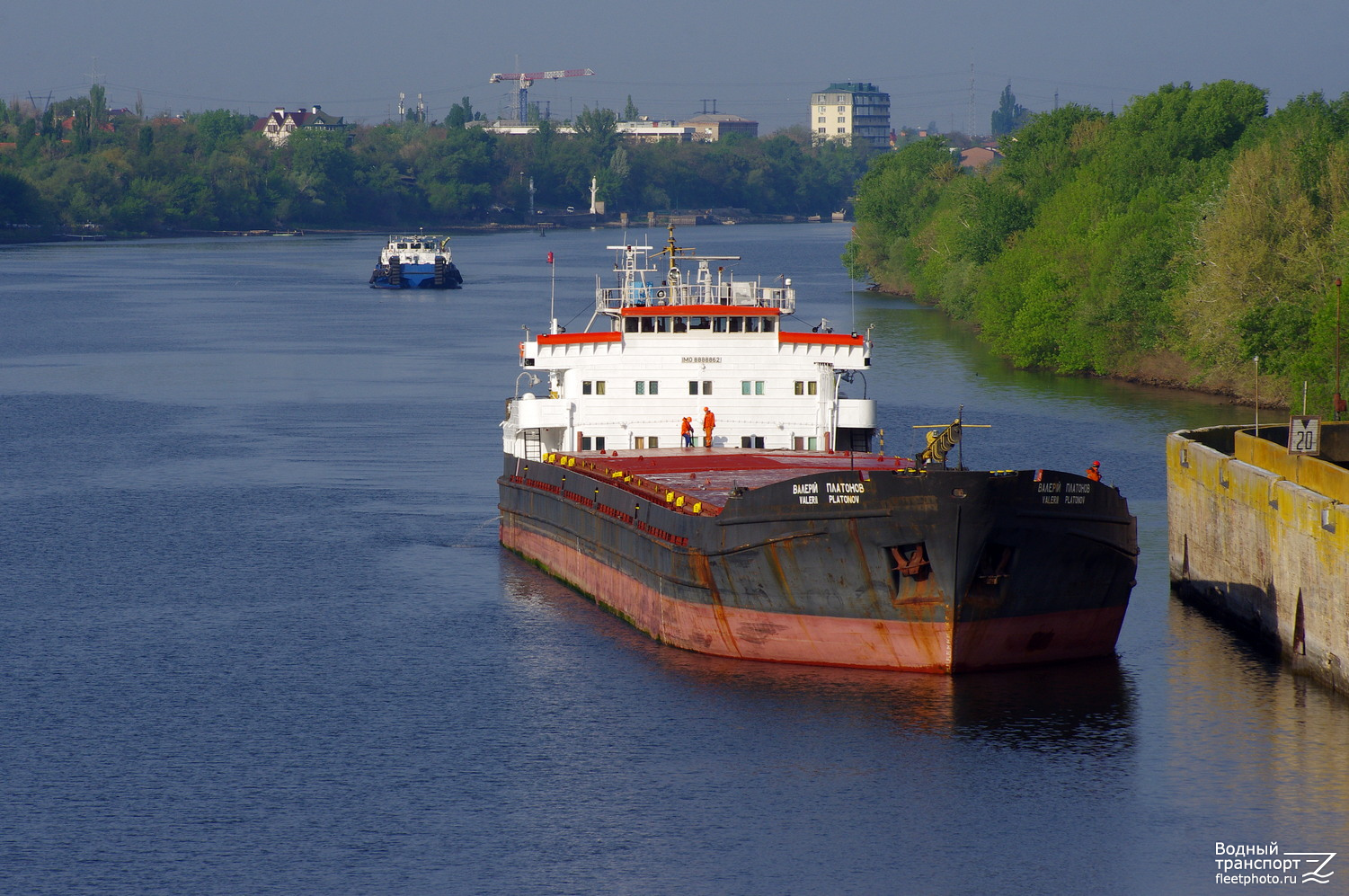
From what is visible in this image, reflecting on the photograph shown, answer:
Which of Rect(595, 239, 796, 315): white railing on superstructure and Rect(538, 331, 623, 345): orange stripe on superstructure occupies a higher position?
Rect(595, 239, 796, 315): white railing on superstructure

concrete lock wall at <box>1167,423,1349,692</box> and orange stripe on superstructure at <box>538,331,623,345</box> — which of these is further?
orange stripe on superstructure at <box>538,331,623,345</box>

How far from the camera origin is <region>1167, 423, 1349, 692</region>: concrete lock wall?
93.5 ft

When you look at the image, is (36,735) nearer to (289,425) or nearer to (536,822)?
(536,822)

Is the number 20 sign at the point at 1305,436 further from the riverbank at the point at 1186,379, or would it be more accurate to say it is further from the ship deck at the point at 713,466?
the riverbank at the point at 1186,379

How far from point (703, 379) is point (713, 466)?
12.9 ft

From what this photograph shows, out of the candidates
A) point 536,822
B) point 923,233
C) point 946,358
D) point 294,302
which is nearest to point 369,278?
point 294,302

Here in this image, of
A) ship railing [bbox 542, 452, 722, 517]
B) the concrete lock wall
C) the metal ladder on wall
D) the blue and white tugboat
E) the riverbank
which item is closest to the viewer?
the concrete lock wall

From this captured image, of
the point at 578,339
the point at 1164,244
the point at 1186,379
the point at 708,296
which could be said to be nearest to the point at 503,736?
the point at 578,339

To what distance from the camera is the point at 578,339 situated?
40312 mm

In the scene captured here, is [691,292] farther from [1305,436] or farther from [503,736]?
[503,736]

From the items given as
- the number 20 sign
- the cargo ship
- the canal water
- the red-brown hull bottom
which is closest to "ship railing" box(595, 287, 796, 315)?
the cargo ship

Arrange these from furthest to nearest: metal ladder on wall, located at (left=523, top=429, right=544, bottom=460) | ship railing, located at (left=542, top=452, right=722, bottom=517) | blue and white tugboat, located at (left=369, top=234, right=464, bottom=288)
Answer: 1. blue and white tugboat, located at (left=369, top=234, right=464, bottom=288)
2. metal ladder on wall, located at (left=523, top=429, right=544, bottom=460)
3. ship railing, located at (left=542, top=452, right=722, bottom=517)

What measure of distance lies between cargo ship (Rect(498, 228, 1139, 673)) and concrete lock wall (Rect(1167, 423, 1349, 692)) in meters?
2.88

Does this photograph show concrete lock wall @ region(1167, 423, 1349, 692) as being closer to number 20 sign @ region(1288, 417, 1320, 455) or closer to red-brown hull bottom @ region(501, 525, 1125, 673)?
number 20 sign @ region(1288, 417, 1320, 455)
